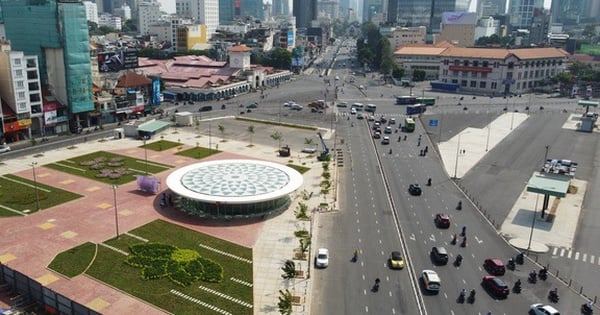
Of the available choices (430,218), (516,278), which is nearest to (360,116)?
(430,218)

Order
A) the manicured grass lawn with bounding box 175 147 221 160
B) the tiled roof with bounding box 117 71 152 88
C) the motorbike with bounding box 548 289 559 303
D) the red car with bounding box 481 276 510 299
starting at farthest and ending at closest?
the tiled roof with bounding box 117 71 152 88 → the manicured grass lawn with bounding box 175 147 221 160 → the red car with bounding box 481 276 510 299 → the motorbike with bounding box 548 289 559 303

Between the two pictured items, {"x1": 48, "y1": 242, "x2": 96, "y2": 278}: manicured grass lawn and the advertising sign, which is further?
the advertising sign

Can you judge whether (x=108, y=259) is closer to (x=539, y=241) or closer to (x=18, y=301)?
(x=18, y=301)

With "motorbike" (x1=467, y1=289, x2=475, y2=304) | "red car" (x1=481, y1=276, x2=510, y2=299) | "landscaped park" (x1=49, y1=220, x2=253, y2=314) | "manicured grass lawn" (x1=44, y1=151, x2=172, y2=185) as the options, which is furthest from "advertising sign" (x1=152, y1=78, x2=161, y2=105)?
"motorbike" (x1=467, y1=289, x2=475, y2=304)

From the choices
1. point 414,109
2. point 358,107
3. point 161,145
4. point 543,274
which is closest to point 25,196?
point 161,145

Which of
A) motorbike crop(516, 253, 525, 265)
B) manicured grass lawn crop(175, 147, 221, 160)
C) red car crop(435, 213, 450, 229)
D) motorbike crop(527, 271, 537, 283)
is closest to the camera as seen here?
motorbike crop(527, 271, 537, 283)

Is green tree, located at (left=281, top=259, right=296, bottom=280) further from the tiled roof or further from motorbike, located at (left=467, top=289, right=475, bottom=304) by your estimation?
the tiled roof

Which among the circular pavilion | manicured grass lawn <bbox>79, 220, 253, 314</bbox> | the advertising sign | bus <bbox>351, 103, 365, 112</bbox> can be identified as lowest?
manicured grass lawn <bbox>79, 220, 253, 314</bbox>
